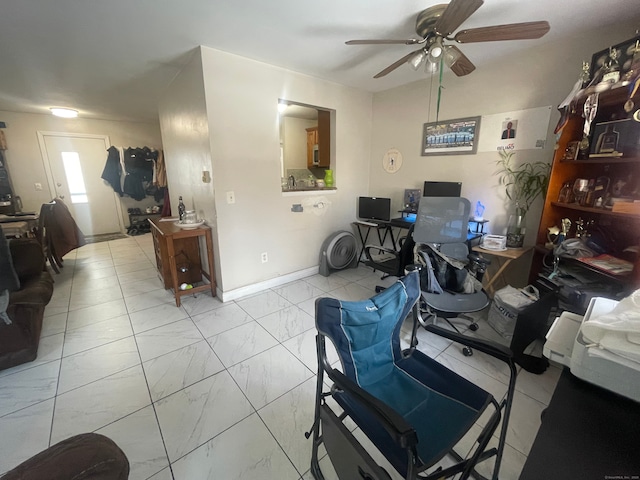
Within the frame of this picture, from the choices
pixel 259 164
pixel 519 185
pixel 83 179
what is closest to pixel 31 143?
pixel 83 179

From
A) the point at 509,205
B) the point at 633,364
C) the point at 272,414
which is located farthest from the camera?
the point at 509,205

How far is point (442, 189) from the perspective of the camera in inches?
115

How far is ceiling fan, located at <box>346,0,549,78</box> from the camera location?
1.39 m

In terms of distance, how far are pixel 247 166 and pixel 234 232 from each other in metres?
0.69

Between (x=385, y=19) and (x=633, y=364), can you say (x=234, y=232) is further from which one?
(x=633, y=364)

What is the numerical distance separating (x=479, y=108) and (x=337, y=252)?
2224 mm

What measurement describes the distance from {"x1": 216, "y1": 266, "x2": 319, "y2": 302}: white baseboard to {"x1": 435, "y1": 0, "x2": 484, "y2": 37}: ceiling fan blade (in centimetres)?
266

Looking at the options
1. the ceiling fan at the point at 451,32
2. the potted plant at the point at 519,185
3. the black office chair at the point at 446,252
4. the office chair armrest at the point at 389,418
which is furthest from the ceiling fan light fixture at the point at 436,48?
the office chair armrest at the point at 389,418

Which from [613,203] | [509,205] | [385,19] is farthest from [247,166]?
[613,203]

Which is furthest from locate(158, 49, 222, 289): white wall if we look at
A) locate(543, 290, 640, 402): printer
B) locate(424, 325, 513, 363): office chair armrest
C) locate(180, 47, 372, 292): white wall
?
locate(543, 290, 640, 402): printer

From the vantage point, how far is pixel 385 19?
1808mm

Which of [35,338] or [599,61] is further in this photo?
[35,338]

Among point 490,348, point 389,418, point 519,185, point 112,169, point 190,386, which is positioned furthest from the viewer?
point 112,169

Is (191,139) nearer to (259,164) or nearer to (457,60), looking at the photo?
(259,164)
